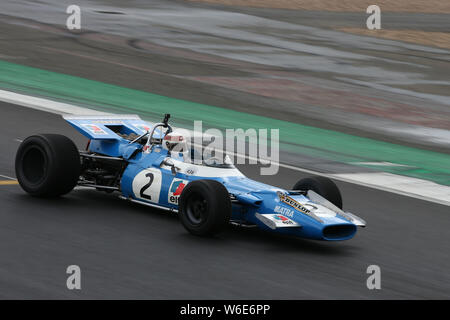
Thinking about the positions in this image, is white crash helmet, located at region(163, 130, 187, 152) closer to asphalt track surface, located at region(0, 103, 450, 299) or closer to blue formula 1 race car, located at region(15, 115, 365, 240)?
blue formula 1 race car, located at region(15, 115, 365, 240)

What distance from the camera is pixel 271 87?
81.5ft

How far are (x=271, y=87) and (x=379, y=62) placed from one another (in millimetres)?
7572

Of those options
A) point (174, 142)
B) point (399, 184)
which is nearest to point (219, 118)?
point (399, 184)

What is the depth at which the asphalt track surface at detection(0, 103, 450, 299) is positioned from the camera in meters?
9.44

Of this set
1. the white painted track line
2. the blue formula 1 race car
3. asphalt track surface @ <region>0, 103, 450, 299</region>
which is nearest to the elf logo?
the blue formula 1 race car

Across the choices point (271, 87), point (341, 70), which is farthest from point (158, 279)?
point (341, 70)

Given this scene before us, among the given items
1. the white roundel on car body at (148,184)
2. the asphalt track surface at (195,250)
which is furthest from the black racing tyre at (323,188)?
the white roundel on car body at (148,184)

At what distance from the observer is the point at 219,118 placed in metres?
20.6

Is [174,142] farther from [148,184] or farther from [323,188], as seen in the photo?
[323,188]

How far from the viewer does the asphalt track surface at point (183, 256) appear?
9.44 m

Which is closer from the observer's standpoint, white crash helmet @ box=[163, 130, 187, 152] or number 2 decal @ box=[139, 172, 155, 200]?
number 2 decal @ box=[139, 172, 155, 200]

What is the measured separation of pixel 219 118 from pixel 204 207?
9.79m

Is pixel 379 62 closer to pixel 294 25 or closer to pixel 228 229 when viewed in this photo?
pixel 294 25

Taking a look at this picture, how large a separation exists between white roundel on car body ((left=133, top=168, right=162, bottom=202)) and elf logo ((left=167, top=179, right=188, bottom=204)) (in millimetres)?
201
